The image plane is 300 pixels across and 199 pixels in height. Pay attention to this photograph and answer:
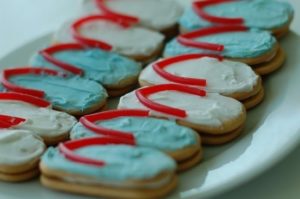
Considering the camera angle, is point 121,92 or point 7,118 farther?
point 121,92

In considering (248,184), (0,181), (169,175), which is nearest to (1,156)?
(0,181)

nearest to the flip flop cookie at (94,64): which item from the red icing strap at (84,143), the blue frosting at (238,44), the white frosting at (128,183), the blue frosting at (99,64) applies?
the blue frosting at (99,64)

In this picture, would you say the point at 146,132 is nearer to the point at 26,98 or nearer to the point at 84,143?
the point at 84,143

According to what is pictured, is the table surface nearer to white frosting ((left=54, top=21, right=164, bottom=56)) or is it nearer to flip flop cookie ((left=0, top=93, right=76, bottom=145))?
white frosting ((left=54, top=21, right=164, bottom=56))

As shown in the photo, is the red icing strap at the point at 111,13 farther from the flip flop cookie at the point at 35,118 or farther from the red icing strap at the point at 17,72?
the flip flop cookie at the point at 35,118

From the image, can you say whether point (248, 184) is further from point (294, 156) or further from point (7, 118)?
point (7, 118)
